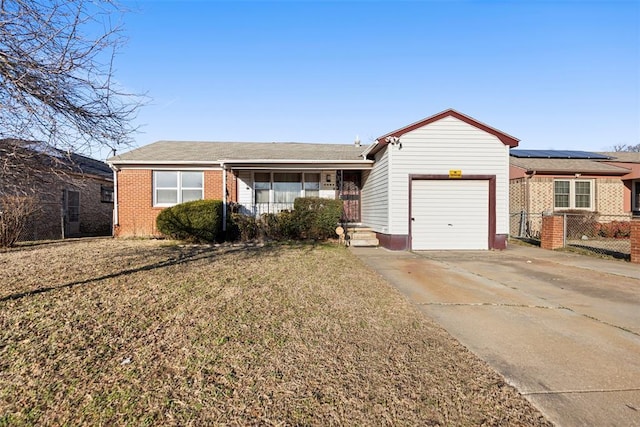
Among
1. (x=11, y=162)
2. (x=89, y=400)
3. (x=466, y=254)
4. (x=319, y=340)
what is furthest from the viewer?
(x=466, y=254)

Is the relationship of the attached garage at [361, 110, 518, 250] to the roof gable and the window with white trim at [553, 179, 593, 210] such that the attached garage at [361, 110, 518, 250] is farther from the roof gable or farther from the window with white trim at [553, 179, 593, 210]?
the window with white trim at [553, 179, 593, 210]

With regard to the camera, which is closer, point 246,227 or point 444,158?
point 444,158

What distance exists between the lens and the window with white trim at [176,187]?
1362 centimetres

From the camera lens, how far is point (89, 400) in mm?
2400

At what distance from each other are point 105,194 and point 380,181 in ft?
49.8

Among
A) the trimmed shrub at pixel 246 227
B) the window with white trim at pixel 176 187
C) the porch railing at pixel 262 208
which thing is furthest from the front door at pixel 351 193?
the window with white trim at pixel 176 187

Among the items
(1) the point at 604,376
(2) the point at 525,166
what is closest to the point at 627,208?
(2) the point at 525,166

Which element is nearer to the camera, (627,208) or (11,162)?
(11,162)

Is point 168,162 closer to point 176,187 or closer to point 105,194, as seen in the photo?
point 176,187

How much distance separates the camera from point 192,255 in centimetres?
882

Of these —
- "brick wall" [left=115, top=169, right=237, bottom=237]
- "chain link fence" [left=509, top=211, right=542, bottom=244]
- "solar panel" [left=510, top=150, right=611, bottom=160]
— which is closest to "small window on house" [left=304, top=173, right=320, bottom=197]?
"brick wall" [left=115, top=169, right=237, bottom=237]

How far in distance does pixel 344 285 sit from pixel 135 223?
10625 mm

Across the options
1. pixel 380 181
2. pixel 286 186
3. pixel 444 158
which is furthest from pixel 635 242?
pixel 286 186

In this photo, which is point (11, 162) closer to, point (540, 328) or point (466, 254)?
point (540, 328)
